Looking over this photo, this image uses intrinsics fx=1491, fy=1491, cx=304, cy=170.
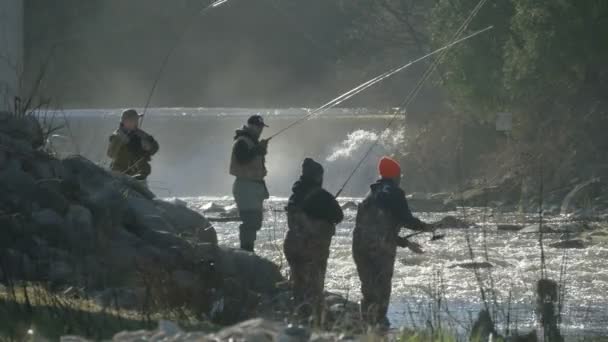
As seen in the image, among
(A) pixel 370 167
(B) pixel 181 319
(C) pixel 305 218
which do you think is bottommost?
(B) pixel 181 319

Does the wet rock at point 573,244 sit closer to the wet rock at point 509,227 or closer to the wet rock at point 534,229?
the wet rock at point 534,229

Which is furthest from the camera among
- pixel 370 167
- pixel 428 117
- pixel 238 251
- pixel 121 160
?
pixel 428 117

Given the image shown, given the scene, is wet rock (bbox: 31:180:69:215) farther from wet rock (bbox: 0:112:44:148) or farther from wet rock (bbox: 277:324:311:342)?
wet rock (bbox: 277:324:311:342)

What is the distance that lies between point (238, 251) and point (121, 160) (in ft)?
5.90

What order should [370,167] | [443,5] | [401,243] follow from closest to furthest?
[401,243]
[443,5]
[370,167]

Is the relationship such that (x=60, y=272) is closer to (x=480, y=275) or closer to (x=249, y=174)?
(x=249, y=174)

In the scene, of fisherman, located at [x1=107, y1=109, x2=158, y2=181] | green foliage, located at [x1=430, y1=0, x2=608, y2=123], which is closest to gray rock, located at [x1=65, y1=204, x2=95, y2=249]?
fisherman, located at [x1=107, y1=109, x2=158, y2=181]

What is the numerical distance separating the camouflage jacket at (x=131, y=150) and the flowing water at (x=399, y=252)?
552 mm

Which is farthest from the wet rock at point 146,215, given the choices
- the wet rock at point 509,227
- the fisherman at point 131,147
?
the wet rock at point 509,227

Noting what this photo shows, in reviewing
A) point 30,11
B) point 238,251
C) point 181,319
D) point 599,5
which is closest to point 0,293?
point 181,319

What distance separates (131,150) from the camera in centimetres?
1530

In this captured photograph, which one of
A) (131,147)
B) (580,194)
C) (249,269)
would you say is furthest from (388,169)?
(580,194)

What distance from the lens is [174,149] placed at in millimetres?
57062

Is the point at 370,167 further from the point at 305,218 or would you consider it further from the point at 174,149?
the point at 305,218
